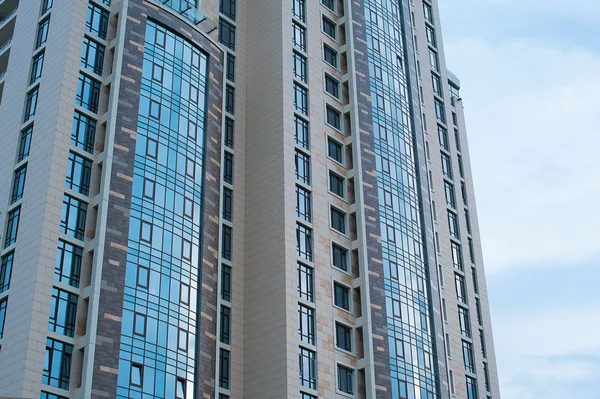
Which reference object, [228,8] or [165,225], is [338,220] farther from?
[228,8]

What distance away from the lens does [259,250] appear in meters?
67.2

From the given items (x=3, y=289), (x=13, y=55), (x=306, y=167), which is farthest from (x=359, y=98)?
(x=3, y=289)

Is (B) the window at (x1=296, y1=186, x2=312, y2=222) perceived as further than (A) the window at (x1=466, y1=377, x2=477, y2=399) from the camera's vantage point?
No

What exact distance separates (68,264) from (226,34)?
2822 cm

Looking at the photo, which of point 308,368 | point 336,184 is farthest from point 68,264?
point 336,184

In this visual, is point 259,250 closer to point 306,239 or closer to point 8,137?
point 306,239

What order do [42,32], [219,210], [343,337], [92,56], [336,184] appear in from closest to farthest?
[92,56]
[42,32]
[219,210]
[343,337]
[336,184]

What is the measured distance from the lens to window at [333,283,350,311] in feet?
224

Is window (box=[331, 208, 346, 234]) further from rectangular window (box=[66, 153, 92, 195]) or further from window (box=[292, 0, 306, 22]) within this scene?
rectangular window (box=[66, 153, 92, 195])

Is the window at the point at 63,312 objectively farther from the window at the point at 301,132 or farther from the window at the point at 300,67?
the window at the point at 300,67

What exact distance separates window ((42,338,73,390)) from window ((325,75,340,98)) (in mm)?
33467

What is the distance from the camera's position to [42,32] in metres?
65.8

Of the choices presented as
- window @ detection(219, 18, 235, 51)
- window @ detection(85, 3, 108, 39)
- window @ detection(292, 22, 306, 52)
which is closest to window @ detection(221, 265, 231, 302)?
window @ detection(85, 3, 108, 39)

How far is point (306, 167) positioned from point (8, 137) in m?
21.8
